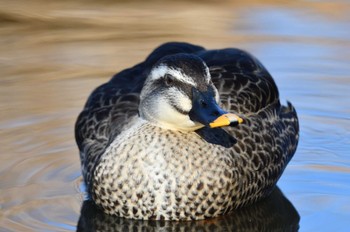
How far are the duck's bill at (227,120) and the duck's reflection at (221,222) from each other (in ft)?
3.08

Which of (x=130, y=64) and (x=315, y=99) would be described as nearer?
(x=315, y=99)

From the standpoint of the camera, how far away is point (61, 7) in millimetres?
13242

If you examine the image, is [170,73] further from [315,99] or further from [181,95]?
[315,99]

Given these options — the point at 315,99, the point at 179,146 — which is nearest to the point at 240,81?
the point at 179,146

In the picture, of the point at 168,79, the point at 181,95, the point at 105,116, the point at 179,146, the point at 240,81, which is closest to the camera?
the point at 181,95

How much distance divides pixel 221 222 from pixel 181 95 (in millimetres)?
998

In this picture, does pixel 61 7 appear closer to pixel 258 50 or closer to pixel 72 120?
pixel 258 50

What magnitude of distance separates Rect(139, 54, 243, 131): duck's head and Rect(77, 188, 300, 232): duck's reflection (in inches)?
26.6

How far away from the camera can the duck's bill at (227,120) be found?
22.4 ft

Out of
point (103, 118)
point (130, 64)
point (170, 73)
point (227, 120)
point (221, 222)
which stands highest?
point (170, 73)

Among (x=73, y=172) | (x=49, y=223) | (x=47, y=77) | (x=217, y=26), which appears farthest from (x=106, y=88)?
(x=217, y=26)

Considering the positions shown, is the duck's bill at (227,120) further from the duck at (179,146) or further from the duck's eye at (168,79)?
the duck's eye at (168,79)

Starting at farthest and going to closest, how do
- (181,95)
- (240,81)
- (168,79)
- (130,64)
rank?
(130,64) < (240,81) < (168,79) < (181,95)

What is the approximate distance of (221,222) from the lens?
7656mm
